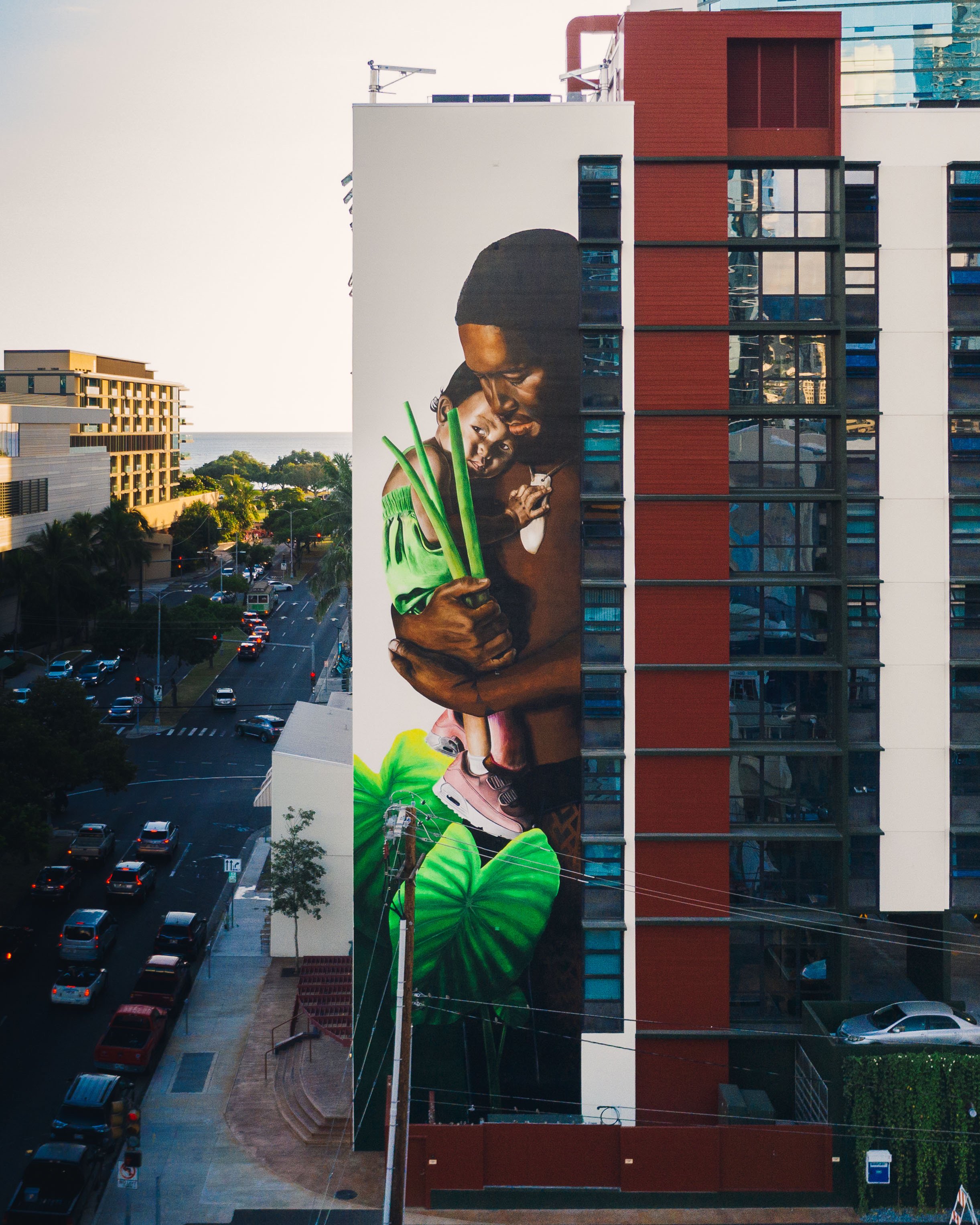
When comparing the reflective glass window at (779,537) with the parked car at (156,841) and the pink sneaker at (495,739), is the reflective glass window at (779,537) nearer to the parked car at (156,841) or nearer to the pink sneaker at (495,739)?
the pink sneaker at (495,739)

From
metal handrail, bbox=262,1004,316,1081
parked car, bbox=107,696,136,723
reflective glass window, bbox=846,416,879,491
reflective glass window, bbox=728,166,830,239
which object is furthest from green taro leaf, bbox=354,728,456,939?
parked car, bbox=107,696,136,723

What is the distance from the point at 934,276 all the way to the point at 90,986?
110 ft

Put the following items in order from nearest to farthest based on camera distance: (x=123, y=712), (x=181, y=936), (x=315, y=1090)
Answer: (x=315, y=1090) → (x=181, y=936) → (x=123, y=712)

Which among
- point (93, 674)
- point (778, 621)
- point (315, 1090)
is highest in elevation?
point (778, 621)

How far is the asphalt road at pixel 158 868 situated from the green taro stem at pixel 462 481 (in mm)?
19109

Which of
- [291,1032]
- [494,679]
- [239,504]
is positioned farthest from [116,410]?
[494,679]

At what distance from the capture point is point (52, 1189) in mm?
29234

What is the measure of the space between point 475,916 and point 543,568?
938 centimetres

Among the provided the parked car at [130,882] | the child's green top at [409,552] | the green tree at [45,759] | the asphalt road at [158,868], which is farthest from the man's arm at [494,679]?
the parked car at [130,882]

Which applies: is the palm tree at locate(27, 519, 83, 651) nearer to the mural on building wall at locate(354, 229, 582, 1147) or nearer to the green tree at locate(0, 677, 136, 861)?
the green tree at locate(0, 677, 136, 861)

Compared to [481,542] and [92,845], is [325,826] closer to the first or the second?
[92,845]

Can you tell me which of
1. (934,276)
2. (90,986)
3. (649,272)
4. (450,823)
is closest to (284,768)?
(90,986)

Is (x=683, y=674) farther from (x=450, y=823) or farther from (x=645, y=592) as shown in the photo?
(x=450, y=823)

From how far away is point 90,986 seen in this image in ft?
133
